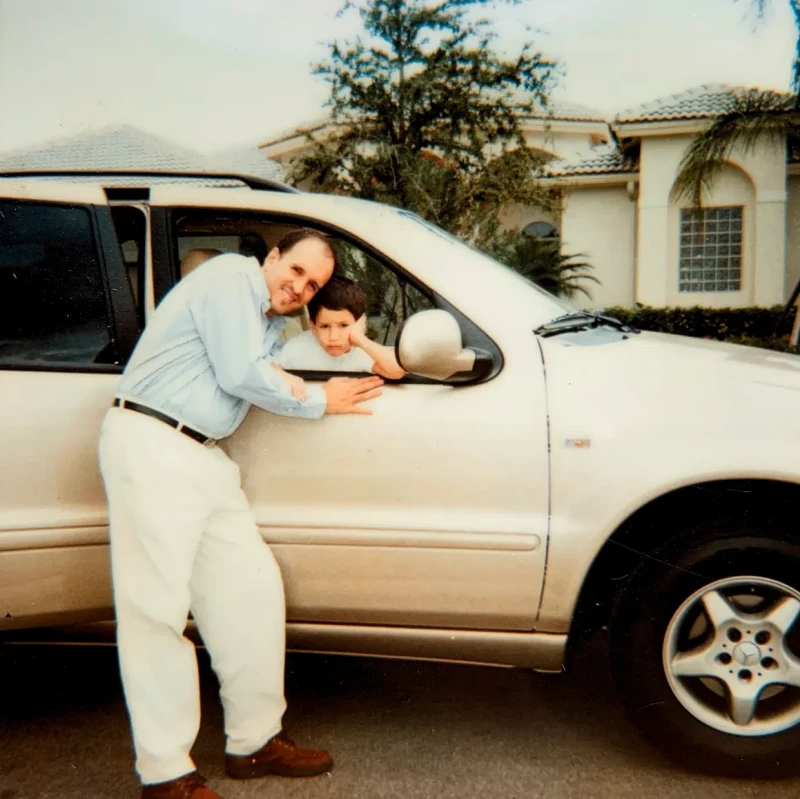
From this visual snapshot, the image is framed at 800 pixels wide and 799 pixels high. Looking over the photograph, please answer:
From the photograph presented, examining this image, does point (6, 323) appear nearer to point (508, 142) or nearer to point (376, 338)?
point (376, 338)

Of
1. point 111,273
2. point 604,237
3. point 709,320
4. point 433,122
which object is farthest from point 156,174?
point 604,237

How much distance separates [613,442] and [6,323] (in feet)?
6.03

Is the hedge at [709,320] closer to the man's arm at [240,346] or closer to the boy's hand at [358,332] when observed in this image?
the boy's hand at [358,332]

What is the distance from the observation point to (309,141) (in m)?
10.7

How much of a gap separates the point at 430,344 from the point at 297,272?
479mm

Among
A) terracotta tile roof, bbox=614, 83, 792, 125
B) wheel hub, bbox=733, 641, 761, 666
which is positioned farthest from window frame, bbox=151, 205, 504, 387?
terracotta tile roof, bbox=614, 83, 792, 125

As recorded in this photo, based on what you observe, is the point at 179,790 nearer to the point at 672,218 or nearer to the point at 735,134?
the point at 735,134

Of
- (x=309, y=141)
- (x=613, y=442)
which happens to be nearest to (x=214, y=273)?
(x=613, y=442)

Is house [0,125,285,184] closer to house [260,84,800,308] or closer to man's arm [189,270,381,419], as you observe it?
man's arm [189,270,381,419]

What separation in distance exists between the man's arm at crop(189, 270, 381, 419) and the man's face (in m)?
0.10

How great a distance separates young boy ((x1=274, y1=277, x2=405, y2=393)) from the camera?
9.57 feet

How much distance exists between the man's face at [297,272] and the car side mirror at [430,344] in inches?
13.7

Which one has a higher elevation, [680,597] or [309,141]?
[309,141]

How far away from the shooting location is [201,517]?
270cm
